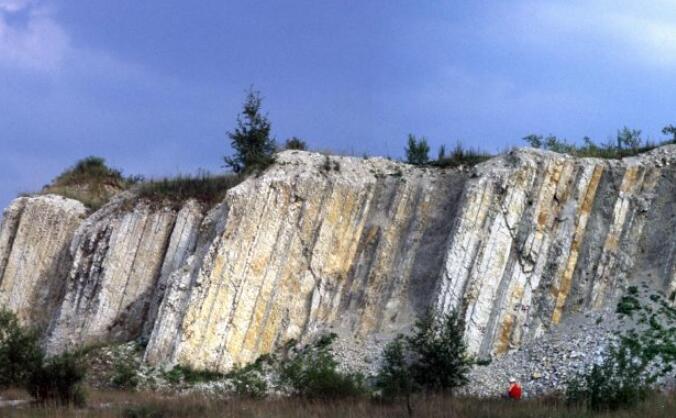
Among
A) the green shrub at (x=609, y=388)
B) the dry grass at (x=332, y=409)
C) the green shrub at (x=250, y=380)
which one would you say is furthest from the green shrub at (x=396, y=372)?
the green shrub at (x=609, y=388)

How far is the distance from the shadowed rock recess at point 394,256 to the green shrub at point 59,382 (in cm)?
379

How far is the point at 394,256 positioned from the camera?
2591cm

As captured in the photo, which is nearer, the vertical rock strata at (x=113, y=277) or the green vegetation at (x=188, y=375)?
the green vegetation at (x=188, y=375)

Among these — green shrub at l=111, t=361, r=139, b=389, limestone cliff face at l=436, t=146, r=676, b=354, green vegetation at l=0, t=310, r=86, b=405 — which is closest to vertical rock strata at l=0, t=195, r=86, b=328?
green vegetation at l=0, t=310, r=86, b=405

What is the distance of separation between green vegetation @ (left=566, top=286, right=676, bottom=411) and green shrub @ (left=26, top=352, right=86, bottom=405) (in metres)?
11.3

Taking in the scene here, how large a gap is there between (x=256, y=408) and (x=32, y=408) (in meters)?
4.96

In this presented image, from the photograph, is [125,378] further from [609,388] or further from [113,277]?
[609,388]

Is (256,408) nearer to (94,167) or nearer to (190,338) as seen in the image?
(190,338)

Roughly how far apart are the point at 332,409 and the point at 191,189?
43.4 ft

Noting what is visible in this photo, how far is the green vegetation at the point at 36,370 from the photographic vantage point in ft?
66.9

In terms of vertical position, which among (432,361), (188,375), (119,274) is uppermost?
(119,274)

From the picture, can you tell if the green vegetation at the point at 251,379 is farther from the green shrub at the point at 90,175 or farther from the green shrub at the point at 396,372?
the green shrub at the point at 90,175

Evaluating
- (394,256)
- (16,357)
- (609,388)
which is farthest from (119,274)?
(609,388)

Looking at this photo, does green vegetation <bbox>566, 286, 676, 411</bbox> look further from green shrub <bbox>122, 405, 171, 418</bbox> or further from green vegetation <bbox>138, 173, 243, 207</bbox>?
green vegetation <bbox>138, 173, 243, 207</bbox>
